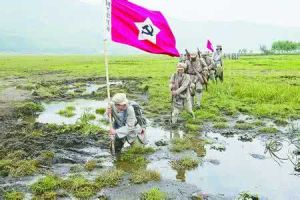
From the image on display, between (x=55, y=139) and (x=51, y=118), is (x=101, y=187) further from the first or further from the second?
(x=51, y=118)

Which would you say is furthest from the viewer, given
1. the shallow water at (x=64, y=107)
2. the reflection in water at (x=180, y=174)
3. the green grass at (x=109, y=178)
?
the shallow water at (x=64, y=107)

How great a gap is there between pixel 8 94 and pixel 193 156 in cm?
1732

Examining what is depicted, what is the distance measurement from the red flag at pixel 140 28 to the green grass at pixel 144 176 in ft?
9.61

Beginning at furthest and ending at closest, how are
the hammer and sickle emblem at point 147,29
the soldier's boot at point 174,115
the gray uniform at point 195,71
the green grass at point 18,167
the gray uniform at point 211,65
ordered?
the gray uniform at point 211,65
the gray uniform at point 195,71
the soldier's boot at point 174,115
the hammer and sickle emblem at point 147,29
the green grass at point 18,167

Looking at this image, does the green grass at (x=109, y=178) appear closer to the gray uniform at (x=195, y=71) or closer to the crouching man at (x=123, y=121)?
the crouching man at (x=123, y=121)

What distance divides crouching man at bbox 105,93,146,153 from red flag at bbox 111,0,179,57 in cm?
139

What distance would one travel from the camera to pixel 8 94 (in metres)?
25.5

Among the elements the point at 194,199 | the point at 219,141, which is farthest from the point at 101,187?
the point at 219,141

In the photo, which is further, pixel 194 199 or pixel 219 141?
pixel 219 141

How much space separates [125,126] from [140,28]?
97.4 inches

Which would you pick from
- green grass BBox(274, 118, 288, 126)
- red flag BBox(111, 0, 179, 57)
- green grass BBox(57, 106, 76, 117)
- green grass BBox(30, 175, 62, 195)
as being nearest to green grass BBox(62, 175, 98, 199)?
green grass BBox(30, 175, 62, 195)

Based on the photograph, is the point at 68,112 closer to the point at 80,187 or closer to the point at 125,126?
the point at 125,126

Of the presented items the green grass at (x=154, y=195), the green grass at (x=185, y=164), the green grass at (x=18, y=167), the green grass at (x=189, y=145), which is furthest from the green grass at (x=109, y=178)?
the green grass at (x=189, y=145)

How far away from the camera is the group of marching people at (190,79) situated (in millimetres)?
15008
